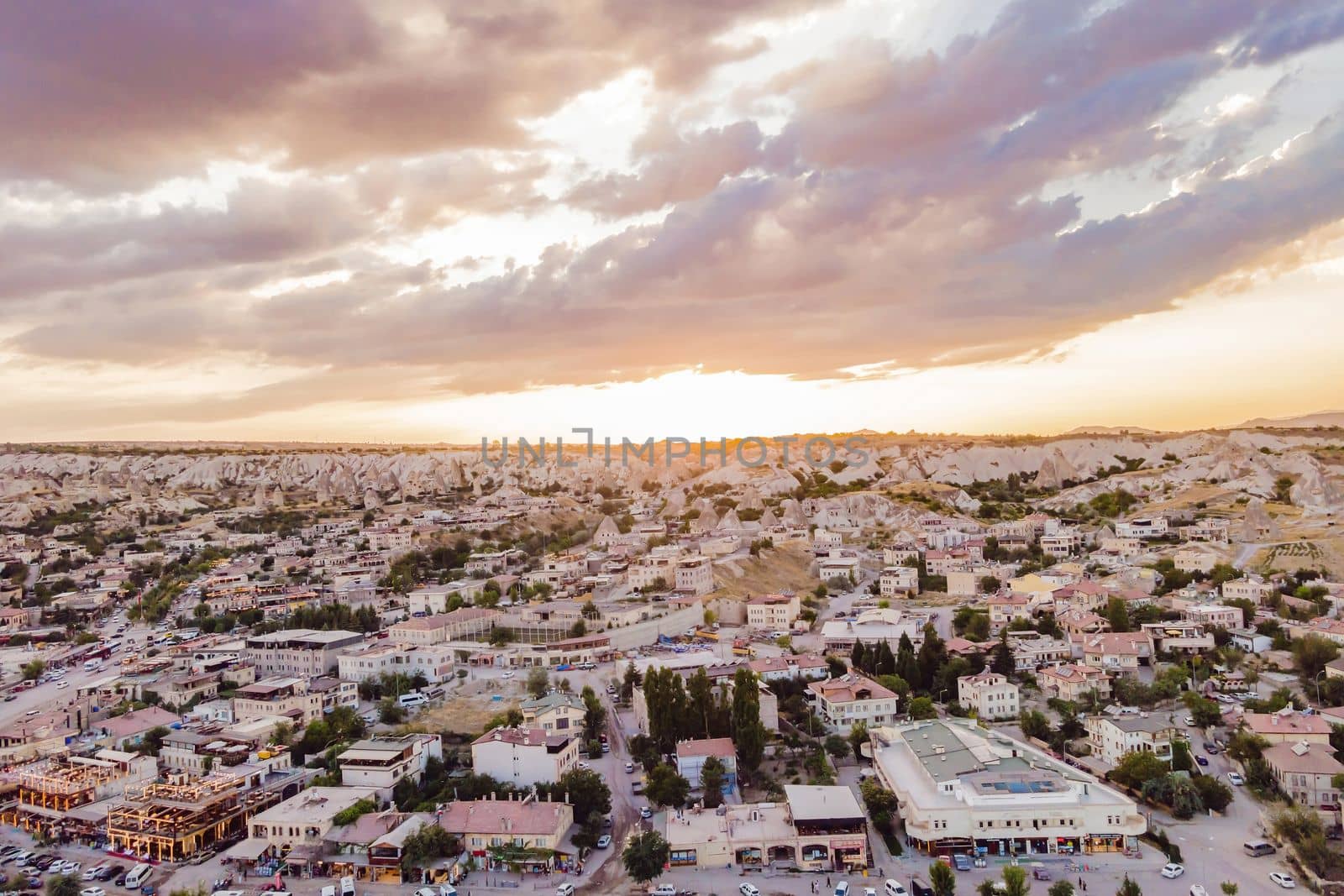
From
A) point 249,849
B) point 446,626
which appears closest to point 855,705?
point 249,849

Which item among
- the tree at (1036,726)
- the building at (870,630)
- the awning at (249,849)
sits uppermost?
the building at (870,630)

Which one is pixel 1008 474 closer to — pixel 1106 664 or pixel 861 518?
pixel 861 518

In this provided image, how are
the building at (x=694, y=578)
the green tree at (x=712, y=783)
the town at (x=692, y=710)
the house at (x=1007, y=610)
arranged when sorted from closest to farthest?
1. the town at (x=692, y=710)
2. the green tree at (x=712, y=783)
3. the house at (x=1007, y=610)
4. the building at (x=694, y=578)

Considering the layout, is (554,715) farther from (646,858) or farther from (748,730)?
(646,858)

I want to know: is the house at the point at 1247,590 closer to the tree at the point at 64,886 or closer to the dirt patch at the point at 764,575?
the dirt patch at the point at 764,575

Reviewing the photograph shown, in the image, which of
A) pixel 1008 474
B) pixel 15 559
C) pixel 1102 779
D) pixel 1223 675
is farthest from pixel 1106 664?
pixel 1008 474

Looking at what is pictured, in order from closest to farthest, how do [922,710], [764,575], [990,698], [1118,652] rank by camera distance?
[922,710] → [990,698] → [1118,652] → [764,575]

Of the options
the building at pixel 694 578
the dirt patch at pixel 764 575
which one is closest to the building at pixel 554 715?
the building at pixel 694 578
